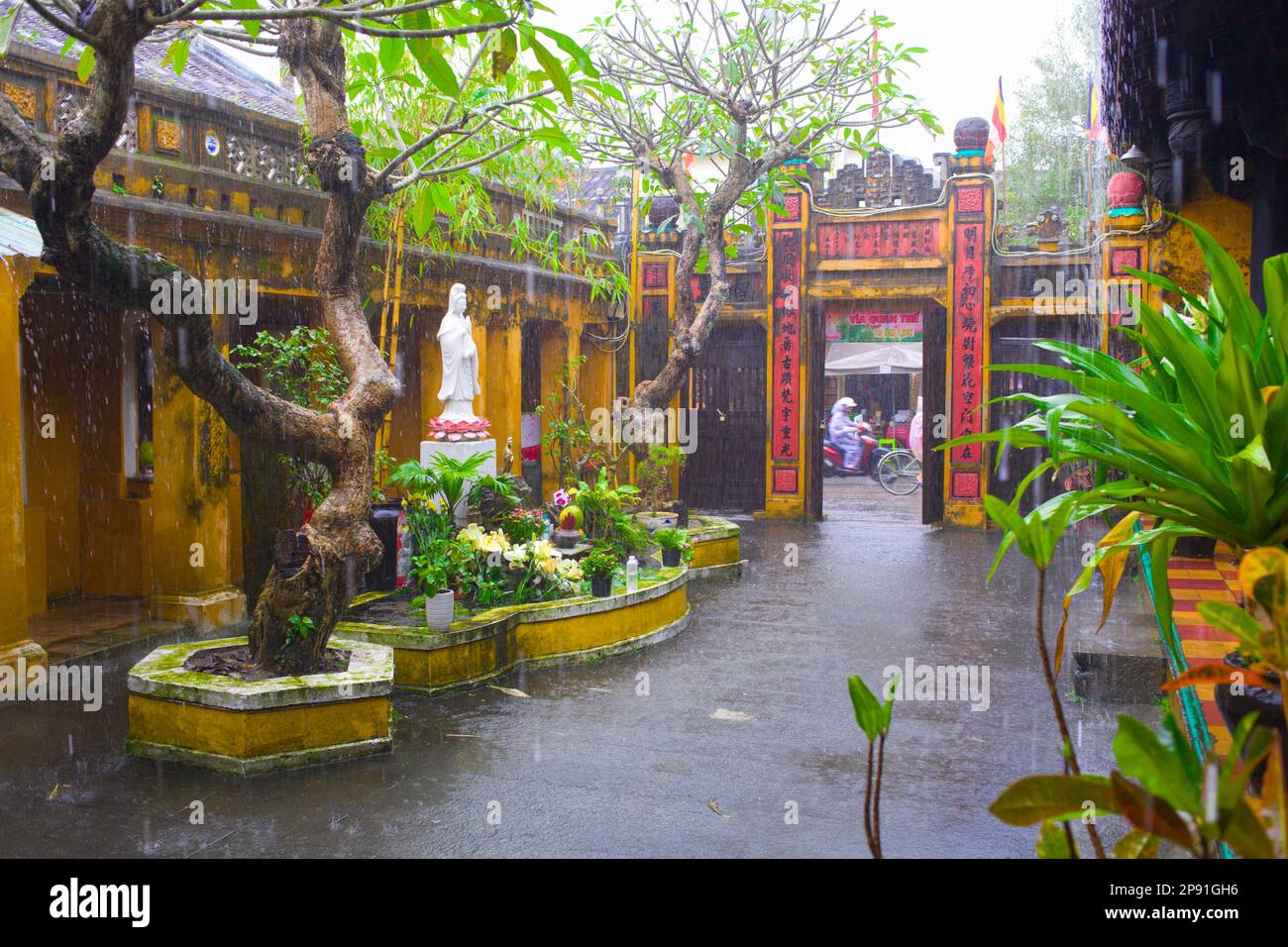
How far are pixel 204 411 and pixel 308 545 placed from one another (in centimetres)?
328

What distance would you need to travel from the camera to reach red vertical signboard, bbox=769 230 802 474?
52.6 feet

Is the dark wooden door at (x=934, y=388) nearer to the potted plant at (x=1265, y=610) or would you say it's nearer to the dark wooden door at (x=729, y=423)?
the dark wooden door at (x=729, y=423)

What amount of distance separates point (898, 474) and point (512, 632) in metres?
13.5

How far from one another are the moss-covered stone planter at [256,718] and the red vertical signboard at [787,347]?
35.7 ft

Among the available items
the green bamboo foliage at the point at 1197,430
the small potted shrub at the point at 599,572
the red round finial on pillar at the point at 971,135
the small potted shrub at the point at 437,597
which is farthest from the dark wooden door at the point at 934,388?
the green bamboo foliage at the point at 1197,430

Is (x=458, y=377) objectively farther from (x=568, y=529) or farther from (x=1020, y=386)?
(x=1020, y=386)

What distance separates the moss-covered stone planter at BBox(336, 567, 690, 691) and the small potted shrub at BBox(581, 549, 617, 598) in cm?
10

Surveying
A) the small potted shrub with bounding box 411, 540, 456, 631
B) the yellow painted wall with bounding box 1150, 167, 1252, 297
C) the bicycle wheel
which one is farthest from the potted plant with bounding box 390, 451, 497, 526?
the bicycle wheel

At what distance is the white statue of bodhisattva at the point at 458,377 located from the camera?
9.84 meters

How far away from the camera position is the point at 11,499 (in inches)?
273

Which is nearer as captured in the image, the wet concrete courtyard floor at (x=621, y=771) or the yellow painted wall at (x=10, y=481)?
the wet concrete courtyard floor at (x=621, y=771)

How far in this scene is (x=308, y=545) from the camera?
231 inches

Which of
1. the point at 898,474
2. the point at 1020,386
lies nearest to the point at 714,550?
the point at 1020,386

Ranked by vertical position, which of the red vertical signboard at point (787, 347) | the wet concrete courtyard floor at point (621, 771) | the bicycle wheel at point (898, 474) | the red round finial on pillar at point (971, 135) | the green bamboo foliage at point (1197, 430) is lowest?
the wet concrete courtyard floor at point (621, 771)
